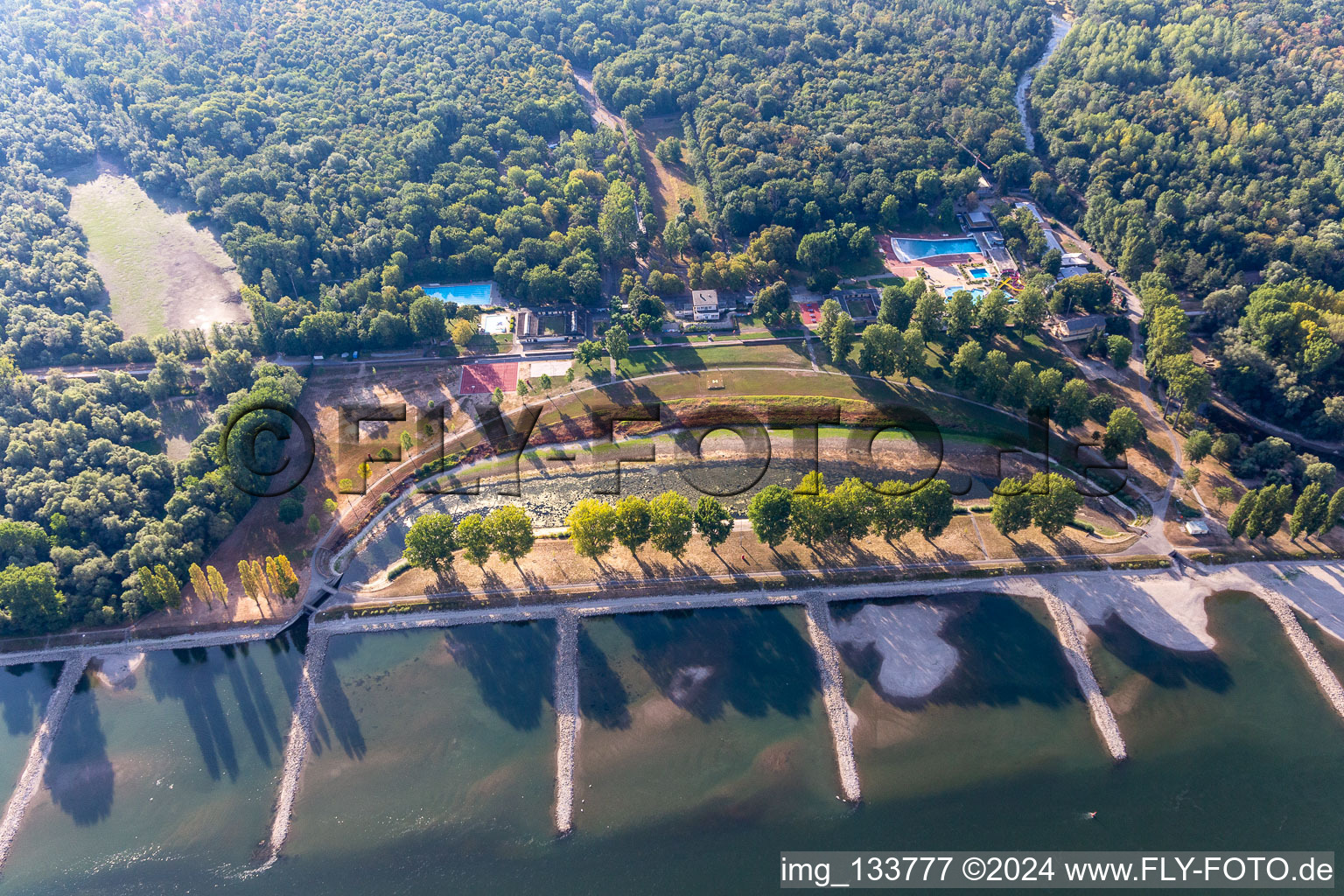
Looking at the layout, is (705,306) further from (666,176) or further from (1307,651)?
(1307,651)

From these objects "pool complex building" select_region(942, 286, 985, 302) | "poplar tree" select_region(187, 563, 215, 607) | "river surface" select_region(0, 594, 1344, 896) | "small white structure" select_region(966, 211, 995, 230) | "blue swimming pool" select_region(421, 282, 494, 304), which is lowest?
"river surface" select_region(0, 594, 1344, 896)

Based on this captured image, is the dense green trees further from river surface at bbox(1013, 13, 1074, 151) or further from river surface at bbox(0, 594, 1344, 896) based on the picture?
river surface at bbox(1013, 13, 1074, 151)

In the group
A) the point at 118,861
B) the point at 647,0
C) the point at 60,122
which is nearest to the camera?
the point at 118,861

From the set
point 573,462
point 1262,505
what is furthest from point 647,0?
point 1262,505

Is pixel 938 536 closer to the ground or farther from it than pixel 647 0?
closer to the ground

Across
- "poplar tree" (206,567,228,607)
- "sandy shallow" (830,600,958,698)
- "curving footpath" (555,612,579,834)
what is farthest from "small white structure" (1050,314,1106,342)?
"poplar tree" (206,567,228,607)

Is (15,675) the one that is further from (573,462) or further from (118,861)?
(573,462)
